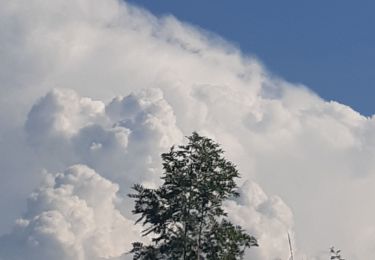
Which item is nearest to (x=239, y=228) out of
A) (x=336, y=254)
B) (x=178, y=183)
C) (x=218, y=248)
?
(x=218, y=248)

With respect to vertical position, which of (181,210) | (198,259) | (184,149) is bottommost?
(198,259)

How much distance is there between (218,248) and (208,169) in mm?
7644

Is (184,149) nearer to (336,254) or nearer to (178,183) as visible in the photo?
(178,183)

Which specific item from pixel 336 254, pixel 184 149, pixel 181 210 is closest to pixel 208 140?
pixel 184 149

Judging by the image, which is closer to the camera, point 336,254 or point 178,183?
point 178,183

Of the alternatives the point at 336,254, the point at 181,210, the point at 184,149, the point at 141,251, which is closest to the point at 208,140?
the point at 184,149

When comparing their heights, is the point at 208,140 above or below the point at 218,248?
above

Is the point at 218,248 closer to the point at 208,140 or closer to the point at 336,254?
the point at 208,140

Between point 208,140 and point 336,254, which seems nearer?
point 208,140

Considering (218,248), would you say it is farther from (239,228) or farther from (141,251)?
(141,251)

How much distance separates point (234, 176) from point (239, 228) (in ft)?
16.9

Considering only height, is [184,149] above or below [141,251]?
above

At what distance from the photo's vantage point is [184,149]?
2857 inches

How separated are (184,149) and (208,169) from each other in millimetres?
3097
